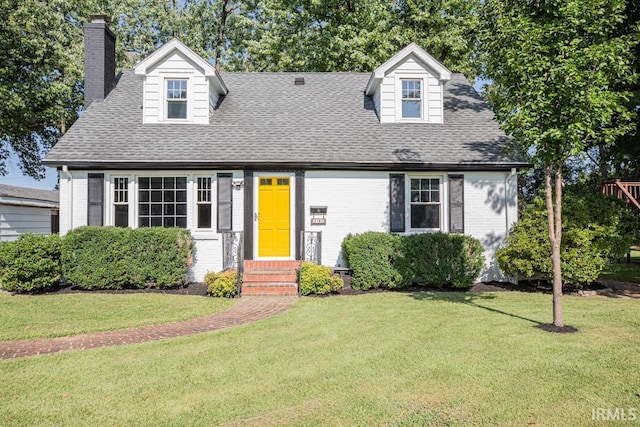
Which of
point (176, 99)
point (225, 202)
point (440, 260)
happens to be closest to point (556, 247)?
point (440, 260)

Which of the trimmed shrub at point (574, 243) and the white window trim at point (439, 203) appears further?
the white window trim at point (439, 203)

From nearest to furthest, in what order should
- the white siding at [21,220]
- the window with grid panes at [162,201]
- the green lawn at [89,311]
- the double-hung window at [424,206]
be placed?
the green lawn at [89,311] < the window with grid panes at [162,201] < the double-hung window at [424,206] < the white siding at [21,220]

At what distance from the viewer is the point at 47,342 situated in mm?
5617

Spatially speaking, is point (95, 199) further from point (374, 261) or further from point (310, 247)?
point (374, 261)

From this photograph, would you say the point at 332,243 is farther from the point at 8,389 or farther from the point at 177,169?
the point at 8,389

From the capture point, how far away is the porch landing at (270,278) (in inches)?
357

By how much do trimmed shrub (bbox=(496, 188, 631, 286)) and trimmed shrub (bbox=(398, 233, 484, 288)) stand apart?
2.77ft

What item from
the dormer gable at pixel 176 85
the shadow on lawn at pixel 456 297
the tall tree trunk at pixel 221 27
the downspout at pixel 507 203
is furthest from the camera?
the tall tree trunk at pixel 221 27

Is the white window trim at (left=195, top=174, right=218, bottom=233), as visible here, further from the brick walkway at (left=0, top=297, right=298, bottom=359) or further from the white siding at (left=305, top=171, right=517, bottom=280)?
the brick walkway at (left=0, top=297, right=298, bottom=359)

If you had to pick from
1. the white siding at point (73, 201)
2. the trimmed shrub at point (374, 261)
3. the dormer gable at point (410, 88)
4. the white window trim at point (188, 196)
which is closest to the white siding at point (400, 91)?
the dormer gable at point (410, 88)

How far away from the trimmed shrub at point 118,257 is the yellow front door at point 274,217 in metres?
2.35

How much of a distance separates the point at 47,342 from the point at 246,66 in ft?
61.5

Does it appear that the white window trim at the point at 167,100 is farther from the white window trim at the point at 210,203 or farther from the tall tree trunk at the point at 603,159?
the tall tree trunk at the point at 603,159

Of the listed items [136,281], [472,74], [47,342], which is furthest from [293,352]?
[472,74]
